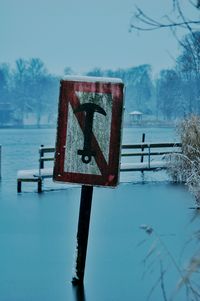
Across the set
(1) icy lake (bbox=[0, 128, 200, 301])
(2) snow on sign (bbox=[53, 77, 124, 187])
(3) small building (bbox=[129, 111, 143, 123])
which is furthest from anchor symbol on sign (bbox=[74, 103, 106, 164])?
(3) small building (bbox=[129, 111, 143, 123])

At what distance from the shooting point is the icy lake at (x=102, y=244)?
3586 millimetres

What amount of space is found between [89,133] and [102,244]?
7.39 feet

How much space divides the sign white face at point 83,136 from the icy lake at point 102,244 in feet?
1.73

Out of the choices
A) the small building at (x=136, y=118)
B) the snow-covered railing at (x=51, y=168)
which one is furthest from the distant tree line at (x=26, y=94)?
the snow-covered railing at (x=51, y=168)

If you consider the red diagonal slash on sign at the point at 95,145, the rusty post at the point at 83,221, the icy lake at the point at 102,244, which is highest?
the red diagonal slash on sign at the point at 95,145

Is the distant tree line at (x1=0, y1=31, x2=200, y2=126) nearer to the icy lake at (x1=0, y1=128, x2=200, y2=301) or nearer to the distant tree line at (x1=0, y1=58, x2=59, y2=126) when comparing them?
the distant tree line at (x1=0, y1=58, x2=59, y2=126)

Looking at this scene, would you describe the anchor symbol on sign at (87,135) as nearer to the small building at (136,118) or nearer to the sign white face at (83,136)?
the sign white face at (83,136)

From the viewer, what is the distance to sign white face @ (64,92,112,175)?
10.1 ft

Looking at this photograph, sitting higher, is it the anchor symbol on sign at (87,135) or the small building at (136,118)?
the anchor symbol on sign at (87,135)

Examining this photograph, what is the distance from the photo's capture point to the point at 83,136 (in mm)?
3102

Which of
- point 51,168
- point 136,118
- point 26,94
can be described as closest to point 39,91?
point 26,94

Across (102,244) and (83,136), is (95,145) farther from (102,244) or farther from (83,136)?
(102,244)

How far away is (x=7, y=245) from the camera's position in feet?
16.7

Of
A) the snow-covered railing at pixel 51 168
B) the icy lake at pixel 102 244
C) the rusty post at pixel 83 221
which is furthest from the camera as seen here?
the snow-covered railing at pixel 51 168
